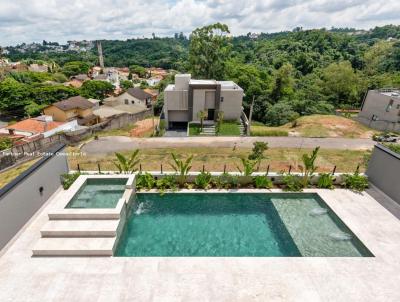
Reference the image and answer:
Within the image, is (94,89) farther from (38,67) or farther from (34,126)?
(38,67)

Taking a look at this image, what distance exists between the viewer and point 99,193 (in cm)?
1266

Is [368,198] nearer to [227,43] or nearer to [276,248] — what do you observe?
[276,248]

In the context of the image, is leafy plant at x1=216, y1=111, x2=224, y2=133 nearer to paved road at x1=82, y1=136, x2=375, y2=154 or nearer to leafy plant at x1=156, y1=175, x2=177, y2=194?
paved road at x1=82, y1=136, x2=375, y2=154

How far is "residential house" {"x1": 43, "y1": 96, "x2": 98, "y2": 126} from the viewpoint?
42.7m

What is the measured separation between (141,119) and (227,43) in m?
19.8

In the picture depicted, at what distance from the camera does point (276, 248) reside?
10.5 metres

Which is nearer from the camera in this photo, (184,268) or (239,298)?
(239,298)

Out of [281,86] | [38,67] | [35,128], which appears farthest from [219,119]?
[38,67]

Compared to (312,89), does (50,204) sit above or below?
below

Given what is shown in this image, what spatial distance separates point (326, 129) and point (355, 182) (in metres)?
16.4

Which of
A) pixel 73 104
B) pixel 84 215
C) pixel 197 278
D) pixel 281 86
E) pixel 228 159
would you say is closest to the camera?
pixel 197 278

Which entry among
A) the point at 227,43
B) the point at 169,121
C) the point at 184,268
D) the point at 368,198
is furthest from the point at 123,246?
the point at 227,43

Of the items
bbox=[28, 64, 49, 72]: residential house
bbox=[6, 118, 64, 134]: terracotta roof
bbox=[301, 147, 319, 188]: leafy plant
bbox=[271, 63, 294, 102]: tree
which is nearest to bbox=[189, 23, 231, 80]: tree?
bbox=[271, 63, 294, 102]: tree

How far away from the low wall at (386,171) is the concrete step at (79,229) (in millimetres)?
14113
